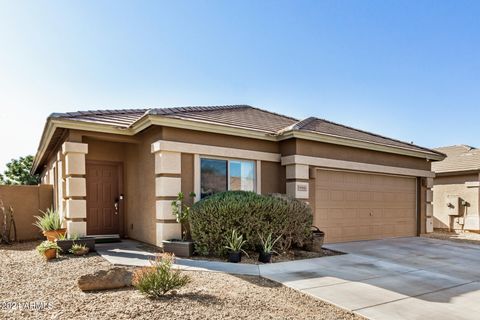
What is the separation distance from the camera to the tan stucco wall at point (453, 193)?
15.1m

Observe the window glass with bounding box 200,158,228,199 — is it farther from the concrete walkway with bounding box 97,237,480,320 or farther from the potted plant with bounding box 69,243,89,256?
the potted plant with bounding box 69,243,89,256

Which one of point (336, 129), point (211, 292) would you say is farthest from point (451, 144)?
A: point (211, 292)

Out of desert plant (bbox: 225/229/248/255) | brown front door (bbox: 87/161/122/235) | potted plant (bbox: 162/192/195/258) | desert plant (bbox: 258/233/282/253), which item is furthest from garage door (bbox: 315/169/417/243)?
brown front door (bbox: 87/161/122/235)

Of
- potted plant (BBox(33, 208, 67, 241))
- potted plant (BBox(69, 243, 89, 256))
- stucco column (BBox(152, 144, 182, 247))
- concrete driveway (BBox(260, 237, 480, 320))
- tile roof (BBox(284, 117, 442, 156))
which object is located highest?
tile roof (BBox(284, 117, 442, 156))

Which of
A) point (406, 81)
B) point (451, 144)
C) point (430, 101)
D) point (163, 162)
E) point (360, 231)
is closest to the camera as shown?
point (163, 162)

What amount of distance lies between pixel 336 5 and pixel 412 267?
7.77 m

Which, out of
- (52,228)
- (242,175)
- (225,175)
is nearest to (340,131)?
(242,175)

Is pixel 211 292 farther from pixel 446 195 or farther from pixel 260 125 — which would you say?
pixel 446 195

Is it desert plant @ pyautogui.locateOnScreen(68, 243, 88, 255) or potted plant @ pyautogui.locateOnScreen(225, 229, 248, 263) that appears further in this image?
desert plant @ pyautogui.locateOnScreen(68, 243, 88, 255)

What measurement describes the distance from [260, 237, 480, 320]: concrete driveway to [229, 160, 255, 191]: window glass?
2.79m

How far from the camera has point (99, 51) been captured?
1069 centimetres

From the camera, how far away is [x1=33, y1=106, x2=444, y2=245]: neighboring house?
336 inches

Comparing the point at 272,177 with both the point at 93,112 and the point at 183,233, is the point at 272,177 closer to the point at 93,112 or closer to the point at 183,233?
the point at 183,233

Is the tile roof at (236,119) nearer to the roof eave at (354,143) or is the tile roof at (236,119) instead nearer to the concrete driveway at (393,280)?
the roof eave at (354,143)
